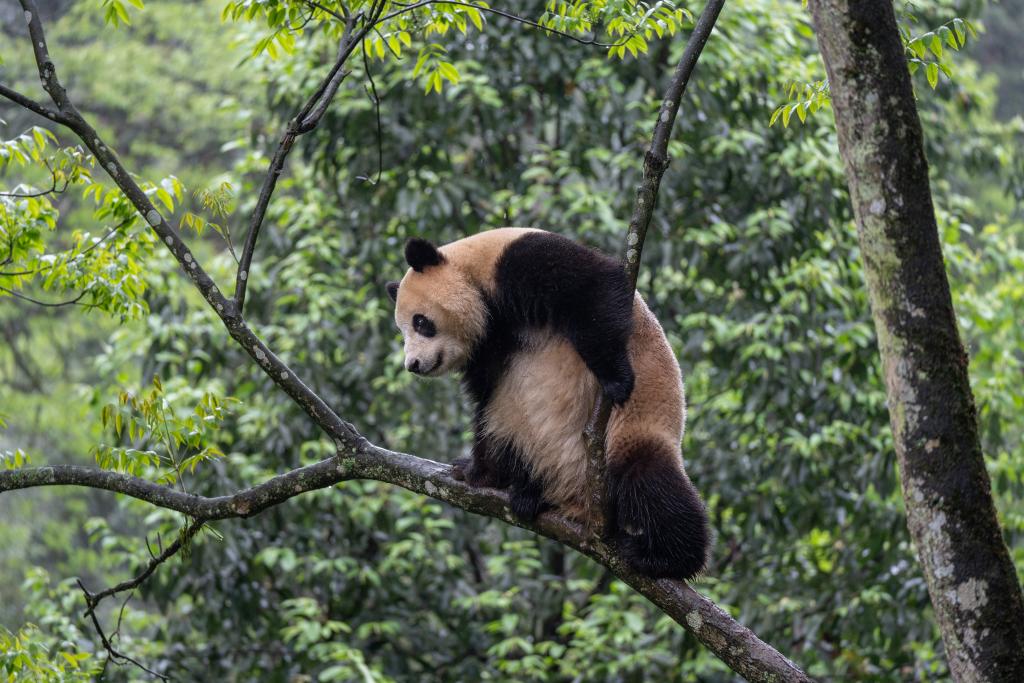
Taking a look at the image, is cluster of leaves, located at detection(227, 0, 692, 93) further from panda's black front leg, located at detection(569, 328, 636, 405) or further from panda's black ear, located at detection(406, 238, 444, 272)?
panda's black front leg, located at detection(569, 328, 636, 405)

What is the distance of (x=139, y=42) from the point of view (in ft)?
50.0

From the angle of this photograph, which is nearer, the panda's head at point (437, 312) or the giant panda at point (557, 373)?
the giant panda at point (557, 373)

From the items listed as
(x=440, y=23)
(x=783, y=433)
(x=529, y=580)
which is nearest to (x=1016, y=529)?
(x=783, y=433)

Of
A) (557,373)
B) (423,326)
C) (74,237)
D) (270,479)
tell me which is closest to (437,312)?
(423,326)

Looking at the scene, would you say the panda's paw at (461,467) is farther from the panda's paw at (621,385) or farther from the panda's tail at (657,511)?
the panda's paw at (621,385)

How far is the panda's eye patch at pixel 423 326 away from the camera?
3995 millimetres

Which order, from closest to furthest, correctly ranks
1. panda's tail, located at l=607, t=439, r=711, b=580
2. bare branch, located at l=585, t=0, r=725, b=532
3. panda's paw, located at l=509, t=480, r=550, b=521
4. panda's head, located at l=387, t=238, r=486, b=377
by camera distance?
1. bare branch, located at l=585, t=0, r=725, b=532
2. panda's tail, located at l=607, t=439, r=711, b=580
3. panda's paw, located at l=509, t=480, r=550, b=521
4. panda's head, located at l=387, t=238, r=486, b=377

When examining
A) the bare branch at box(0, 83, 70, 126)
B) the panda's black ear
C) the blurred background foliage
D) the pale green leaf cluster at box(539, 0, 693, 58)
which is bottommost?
the blurred background foliage

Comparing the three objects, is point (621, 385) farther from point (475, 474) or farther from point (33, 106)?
point (33, 106)

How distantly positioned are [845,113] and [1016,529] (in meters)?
4.75

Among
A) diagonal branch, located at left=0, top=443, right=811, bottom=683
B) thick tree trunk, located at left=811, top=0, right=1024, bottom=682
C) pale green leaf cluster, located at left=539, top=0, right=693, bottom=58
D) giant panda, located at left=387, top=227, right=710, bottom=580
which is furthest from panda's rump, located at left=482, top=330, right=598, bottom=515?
thick tree trunk, located at left=811, top=0, right=1024, bottom=682

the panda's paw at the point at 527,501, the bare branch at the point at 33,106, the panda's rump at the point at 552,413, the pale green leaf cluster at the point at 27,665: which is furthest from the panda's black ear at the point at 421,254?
the pale green leaf cluster at the point at 27,665

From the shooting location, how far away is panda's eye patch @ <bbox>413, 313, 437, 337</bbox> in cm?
400

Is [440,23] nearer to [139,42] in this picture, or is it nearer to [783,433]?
[783,433]
